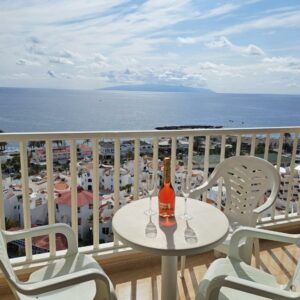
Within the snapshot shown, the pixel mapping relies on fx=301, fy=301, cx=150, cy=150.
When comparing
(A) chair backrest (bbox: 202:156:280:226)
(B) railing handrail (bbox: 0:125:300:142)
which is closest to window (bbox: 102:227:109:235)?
(B) railing handrail (bbox: 0:125:300:142)

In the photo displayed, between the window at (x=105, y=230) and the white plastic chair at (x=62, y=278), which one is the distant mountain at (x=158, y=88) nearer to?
the window at (x=105, y=230)

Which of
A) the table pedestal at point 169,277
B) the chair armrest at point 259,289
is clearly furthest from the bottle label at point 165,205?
the chair armrest at point 259,289

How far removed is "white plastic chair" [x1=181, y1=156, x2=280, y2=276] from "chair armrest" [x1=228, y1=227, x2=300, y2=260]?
0.59 m

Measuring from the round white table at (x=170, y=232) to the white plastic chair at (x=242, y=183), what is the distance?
2.00ft

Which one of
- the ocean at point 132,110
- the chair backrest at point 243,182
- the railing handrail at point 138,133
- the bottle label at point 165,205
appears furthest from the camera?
the ocean at point 132,110

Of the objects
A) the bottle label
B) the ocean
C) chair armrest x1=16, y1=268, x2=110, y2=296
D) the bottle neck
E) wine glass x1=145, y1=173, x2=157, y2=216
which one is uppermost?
the ocean

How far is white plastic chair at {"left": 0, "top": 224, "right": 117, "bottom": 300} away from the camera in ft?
4.00

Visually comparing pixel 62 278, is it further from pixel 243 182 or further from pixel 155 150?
pixel 243 182

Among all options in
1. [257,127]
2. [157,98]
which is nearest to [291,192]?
[257,127]

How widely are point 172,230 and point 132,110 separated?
1.61 m

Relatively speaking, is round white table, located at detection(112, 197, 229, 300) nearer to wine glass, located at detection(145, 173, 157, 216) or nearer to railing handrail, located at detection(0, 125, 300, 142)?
wine glass, located at detection(145, 173, 157, 216)

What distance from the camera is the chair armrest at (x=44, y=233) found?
1.61 meters

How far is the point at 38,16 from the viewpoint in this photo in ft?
12.6

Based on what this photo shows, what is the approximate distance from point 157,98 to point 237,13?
2226mm
